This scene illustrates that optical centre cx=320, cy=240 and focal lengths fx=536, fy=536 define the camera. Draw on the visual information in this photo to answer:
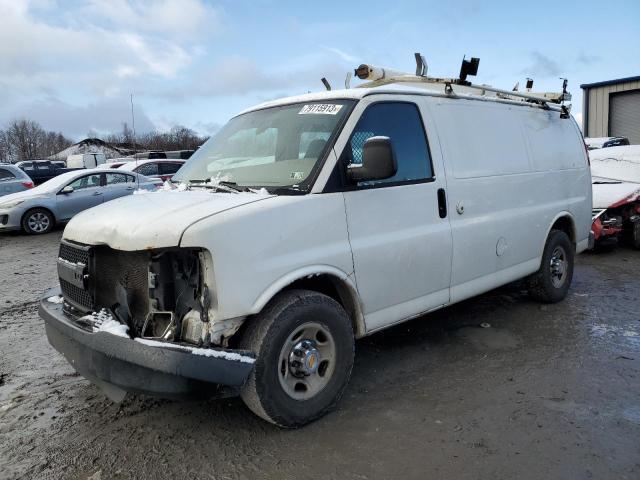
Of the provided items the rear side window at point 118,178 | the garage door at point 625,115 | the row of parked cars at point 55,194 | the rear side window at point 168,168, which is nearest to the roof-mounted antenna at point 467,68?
the row of parked cars at point 55,194

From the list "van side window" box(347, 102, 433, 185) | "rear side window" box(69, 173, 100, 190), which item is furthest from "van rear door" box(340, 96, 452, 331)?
"rear side window" box(69, 173, 100, 190)

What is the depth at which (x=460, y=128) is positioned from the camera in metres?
4.46

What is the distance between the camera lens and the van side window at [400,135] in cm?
373

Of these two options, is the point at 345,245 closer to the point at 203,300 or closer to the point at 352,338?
the point at 352,338

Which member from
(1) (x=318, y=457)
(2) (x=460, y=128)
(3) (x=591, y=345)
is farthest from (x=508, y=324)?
(1) (x=318, y=457)

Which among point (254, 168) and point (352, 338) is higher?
point (254, 168)

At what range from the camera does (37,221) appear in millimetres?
12469

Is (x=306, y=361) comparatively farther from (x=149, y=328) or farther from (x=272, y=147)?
(x=272, y=147)

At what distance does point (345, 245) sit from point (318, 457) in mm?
1276

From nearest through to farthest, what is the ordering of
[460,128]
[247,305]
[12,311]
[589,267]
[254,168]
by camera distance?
1. [247,305]
2. [254,168]
3. [460,128]
4. [12,311]
5. [589,267]

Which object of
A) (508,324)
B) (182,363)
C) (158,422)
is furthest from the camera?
(508,324)

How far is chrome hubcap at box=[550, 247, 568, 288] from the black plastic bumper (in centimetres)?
409

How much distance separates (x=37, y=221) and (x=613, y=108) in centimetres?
2304

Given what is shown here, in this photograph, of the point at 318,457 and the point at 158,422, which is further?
the point at 158,422
